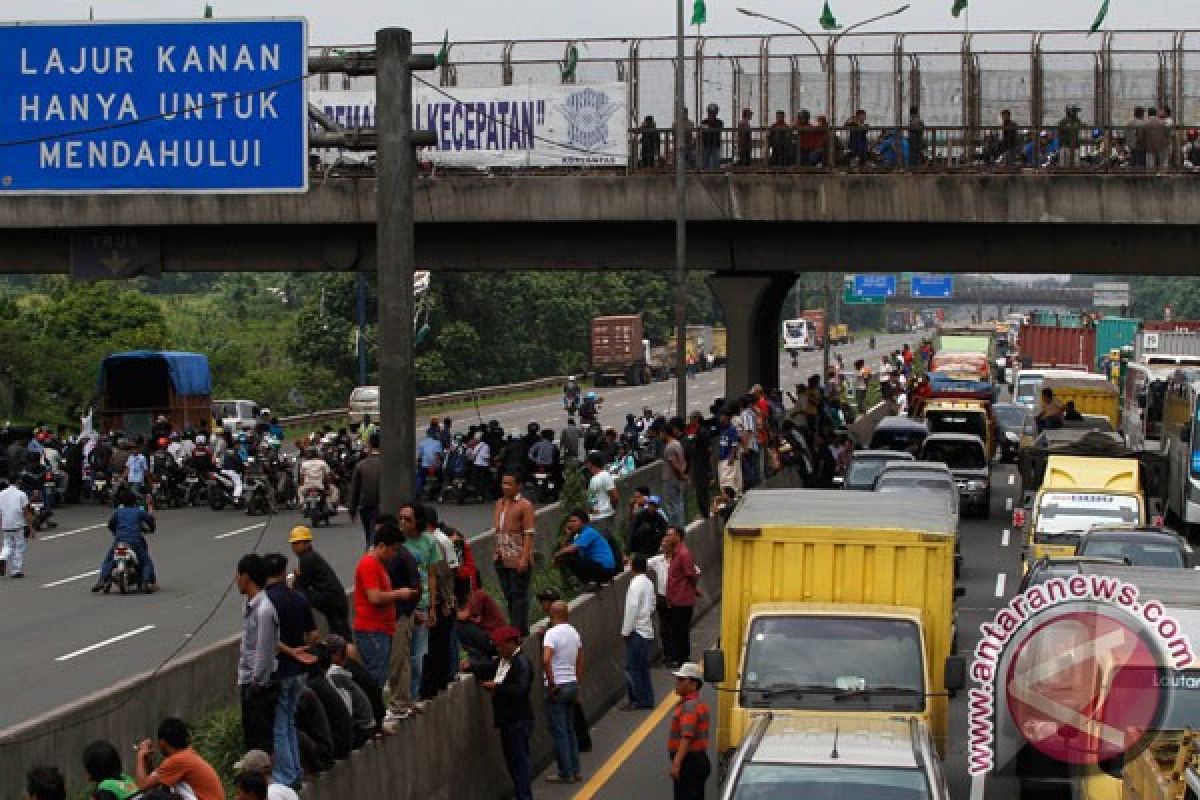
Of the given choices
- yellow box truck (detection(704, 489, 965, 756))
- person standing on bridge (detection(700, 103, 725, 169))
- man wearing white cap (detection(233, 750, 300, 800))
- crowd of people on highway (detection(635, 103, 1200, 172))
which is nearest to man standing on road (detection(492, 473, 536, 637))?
yellow box truck (detection(704, 489, 965, 756))

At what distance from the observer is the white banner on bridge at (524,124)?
41562mm

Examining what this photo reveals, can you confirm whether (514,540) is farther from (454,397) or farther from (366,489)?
(454,397)

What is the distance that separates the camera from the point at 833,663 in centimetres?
1608

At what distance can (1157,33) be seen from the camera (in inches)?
1649

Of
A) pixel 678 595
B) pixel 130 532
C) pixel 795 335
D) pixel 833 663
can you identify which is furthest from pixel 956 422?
pixel 795 335

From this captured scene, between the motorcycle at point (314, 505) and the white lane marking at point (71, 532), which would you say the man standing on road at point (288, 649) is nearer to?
the white lane marking at point (71, 532)

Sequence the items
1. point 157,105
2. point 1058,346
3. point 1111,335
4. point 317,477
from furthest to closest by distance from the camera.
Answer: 1. point 1058,346
2. point 1111,335
3. point 317,477
4. point 157,105

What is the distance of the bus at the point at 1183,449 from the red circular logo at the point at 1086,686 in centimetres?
2554

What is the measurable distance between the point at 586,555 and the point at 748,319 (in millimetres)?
20408

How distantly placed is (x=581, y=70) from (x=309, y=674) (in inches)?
1156

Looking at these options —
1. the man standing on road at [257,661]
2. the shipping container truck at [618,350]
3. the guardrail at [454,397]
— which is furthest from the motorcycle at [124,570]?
the shipping container truck at [618,350]

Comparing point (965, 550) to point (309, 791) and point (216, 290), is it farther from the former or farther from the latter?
point (216, 290)

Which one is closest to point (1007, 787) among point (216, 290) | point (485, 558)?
point (485, 558)

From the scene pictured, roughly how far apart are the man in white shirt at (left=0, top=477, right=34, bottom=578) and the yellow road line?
12.6m
